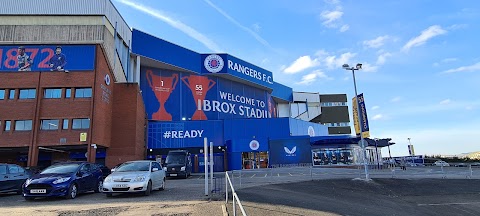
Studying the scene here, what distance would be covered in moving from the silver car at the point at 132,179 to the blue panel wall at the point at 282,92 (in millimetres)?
52016

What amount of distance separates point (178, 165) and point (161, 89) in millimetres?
20537

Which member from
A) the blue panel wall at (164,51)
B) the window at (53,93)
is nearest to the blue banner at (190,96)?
the blue panel wall at (164,51)

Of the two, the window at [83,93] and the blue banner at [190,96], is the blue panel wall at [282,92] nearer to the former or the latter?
the blue banner at [190,96]

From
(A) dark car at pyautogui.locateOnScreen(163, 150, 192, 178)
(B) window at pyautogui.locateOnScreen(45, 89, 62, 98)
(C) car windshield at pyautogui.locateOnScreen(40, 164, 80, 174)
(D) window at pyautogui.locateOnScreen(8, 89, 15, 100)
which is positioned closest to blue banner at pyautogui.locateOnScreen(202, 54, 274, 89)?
(B) window at pyautogui.locateOnScreen(45, 89, 62, 98)

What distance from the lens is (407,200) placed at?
14.6 meters

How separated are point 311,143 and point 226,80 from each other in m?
A: 17.3

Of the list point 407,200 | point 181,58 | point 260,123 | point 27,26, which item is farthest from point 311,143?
point 27,26

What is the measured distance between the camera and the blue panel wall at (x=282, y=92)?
214 ft

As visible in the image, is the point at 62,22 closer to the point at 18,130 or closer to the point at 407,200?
the point at 18,130

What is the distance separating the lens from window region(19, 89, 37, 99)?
30469 mm

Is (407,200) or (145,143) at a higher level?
(145,143)

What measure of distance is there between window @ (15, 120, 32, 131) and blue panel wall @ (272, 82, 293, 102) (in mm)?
42767

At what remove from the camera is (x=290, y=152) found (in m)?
42.4

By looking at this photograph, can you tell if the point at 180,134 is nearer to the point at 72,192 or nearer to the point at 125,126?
the point at 125,126
